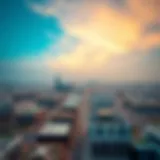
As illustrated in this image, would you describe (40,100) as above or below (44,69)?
below

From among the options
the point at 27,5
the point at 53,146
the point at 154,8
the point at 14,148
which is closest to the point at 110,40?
the point at 154,8

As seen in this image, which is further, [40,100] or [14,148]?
[40,100]

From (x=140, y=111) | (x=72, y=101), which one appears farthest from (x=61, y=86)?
(x=140, y=111)

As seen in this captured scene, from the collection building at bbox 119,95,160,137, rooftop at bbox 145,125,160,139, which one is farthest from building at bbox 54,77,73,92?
rooftop at bbox 145,125,160,139

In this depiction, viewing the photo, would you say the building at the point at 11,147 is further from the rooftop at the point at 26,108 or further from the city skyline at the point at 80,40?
the city skyline at the point at 80,40

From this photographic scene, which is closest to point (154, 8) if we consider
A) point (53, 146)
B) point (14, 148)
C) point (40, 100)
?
point (40, 100)

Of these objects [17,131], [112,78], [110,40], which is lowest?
[17,131]

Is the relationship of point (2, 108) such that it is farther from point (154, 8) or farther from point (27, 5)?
point (154, 8)

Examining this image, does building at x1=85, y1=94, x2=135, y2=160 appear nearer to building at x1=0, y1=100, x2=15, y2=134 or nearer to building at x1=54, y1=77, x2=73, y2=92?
building at x1=54, y1=77, x2=73, y2=92

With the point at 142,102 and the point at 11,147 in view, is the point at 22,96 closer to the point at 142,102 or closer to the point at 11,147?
the point at 11,147

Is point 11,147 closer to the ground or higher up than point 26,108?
closer to the ground
